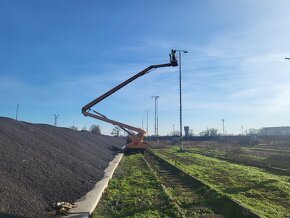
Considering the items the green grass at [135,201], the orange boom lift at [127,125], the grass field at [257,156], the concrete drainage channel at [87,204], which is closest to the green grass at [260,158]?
the grass field at [257,156]

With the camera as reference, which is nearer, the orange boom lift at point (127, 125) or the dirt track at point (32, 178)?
the dirt track at point (32, 178)

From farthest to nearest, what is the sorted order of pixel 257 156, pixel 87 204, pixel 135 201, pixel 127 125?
pixel 257 156
pixel 127 125
pixel 135 201
pixel 87 204

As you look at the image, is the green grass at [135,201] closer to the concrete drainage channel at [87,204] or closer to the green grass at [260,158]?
the concrete drainage channel at [87,204]

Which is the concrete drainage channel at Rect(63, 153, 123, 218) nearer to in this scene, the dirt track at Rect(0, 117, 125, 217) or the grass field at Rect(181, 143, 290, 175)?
the dirt track at Rect(0, 117, 125, 217)

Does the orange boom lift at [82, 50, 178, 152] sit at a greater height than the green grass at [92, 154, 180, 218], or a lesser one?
greater

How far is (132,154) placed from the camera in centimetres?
3884

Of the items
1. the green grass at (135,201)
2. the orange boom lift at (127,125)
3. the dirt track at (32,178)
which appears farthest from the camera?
the orange boom lift at (127,125)

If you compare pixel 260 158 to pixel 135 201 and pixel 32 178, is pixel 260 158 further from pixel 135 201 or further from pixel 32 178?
pixel 32 178

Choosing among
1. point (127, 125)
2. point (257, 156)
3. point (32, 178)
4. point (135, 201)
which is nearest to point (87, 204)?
point (32, 178)

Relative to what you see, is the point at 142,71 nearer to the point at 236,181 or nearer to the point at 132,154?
the point at 132,154

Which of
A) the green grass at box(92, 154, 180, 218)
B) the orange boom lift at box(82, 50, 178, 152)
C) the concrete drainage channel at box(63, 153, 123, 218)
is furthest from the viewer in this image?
the orange boom lift at box(82, 50, 178, 152)

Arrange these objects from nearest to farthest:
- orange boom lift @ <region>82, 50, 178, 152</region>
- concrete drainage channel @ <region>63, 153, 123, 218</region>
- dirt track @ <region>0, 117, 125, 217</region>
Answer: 1. dirt track @ <region>0, 117, 125, 217</region>
2. concrete drainage channel @ <region>63, 153, 123, 218</region>
3. orange boom lift @ <region>82, 50, 178, 152</region>

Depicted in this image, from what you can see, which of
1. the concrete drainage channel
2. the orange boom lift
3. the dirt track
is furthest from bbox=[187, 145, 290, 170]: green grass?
the concrete drainage channel

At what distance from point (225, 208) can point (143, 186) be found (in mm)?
5064
